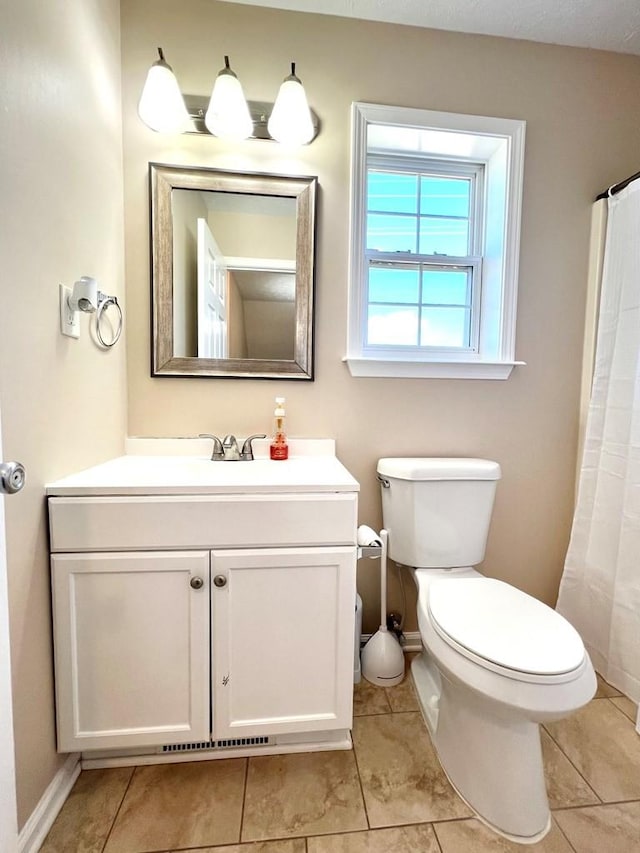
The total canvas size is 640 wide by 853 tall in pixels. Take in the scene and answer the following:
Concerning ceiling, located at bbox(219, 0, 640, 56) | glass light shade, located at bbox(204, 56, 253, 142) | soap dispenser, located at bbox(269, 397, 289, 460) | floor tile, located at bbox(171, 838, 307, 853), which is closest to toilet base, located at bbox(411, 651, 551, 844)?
floor tile, located at bbox(171, 838, 307, 853)

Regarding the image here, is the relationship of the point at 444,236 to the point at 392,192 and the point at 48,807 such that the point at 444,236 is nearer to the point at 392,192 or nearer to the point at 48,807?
the point at 392,192

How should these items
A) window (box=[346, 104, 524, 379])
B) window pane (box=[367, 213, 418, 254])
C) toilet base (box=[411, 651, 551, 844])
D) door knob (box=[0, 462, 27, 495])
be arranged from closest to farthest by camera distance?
door knob (box=[0, 462, 27, 495])
toilet base (box=[411, 651, 551, 844])
window (box=[346, 104, 524, 379])
window pane (box=[367, 213, 418, 254])

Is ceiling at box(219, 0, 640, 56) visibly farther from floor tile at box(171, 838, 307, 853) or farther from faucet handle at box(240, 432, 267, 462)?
floor tile at box(171, 838, 307, 853)

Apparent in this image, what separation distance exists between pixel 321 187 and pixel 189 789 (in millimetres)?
1924

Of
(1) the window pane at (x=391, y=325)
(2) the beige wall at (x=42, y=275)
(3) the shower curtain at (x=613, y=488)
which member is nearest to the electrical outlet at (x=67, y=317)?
(2) the beige wall at (x=42, y=275)

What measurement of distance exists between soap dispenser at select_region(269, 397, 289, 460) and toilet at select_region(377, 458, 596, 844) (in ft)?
1.35

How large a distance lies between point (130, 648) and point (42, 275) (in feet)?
3.14

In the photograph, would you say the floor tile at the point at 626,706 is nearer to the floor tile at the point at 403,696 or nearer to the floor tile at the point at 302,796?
the floor tile at the point at 403,696

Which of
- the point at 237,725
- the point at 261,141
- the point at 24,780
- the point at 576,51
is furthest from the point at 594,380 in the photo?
the point at 24,780

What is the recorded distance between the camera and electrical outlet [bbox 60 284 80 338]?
1013mm

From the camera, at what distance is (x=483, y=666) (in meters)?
0.92

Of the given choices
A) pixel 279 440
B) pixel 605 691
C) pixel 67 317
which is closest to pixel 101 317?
pixel 67 317

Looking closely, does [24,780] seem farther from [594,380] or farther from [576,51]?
[576,51]

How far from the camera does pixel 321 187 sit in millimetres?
1438
